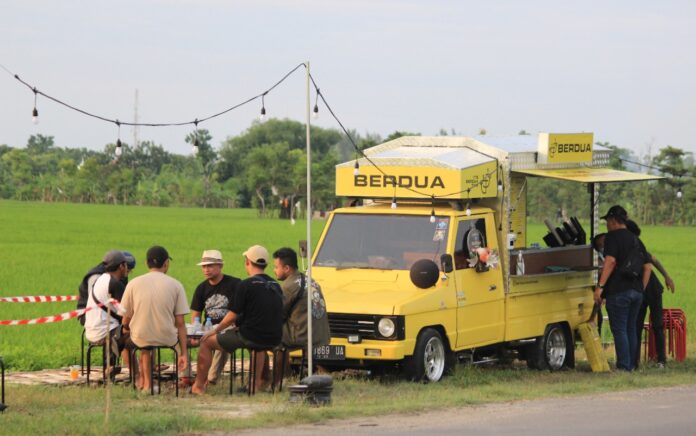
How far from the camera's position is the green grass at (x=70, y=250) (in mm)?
18234

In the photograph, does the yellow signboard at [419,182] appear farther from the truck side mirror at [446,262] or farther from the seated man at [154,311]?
Result: the seated man at [154,311]

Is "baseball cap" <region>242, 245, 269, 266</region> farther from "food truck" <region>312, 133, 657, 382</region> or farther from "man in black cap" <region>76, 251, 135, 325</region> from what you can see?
"man in black cap" <region>76, 251, 135, 325</region>

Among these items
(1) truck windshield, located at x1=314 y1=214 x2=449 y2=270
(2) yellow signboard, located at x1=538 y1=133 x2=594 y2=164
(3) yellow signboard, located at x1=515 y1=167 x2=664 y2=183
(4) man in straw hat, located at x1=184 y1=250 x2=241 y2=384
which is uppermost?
(2) yellow signboard, located at x1=538 y1=133 x2=594 y2=164

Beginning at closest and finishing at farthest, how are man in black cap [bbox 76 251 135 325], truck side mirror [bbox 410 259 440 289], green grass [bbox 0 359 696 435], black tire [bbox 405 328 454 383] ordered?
green grass [bbox 0 359 696 435]
man in black cap [bbox 76 251 135 325]
black tire [bbox 405 328 454 383]
truck side mirror [bbox 410 259 440 289]

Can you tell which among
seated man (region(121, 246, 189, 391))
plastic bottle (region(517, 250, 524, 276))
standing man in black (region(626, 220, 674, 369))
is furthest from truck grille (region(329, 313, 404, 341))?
standing man in black (region(626, 220, 674, 369))

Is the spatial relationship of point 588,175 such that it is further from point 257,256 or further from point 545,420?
point 545,420

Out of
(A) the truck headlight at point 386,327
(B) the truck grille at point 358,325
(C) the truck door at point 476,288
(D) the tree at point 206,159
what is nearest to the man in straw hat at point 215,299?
(B) the truck grille at point 358,325

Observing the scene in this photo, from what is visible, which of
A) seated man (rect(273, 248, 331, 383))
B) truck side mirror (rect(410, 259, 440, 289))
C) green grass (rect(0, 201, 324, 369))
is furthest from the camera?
green grass (rect(0, 201, 324, 369))

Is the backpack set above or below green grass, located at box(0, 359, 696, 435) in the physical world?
above

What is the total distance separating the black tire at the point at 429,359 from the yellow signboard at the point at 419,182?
5.40 ft

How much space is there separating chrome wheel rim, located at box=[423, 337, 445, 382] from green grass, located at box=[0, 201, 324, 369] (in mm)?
4124

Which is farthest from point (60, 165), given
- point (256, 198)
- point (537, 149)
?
point (537, 149)

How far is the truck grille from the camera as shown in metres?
13.7

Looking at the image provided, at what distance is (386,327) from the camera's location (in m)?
13.7
